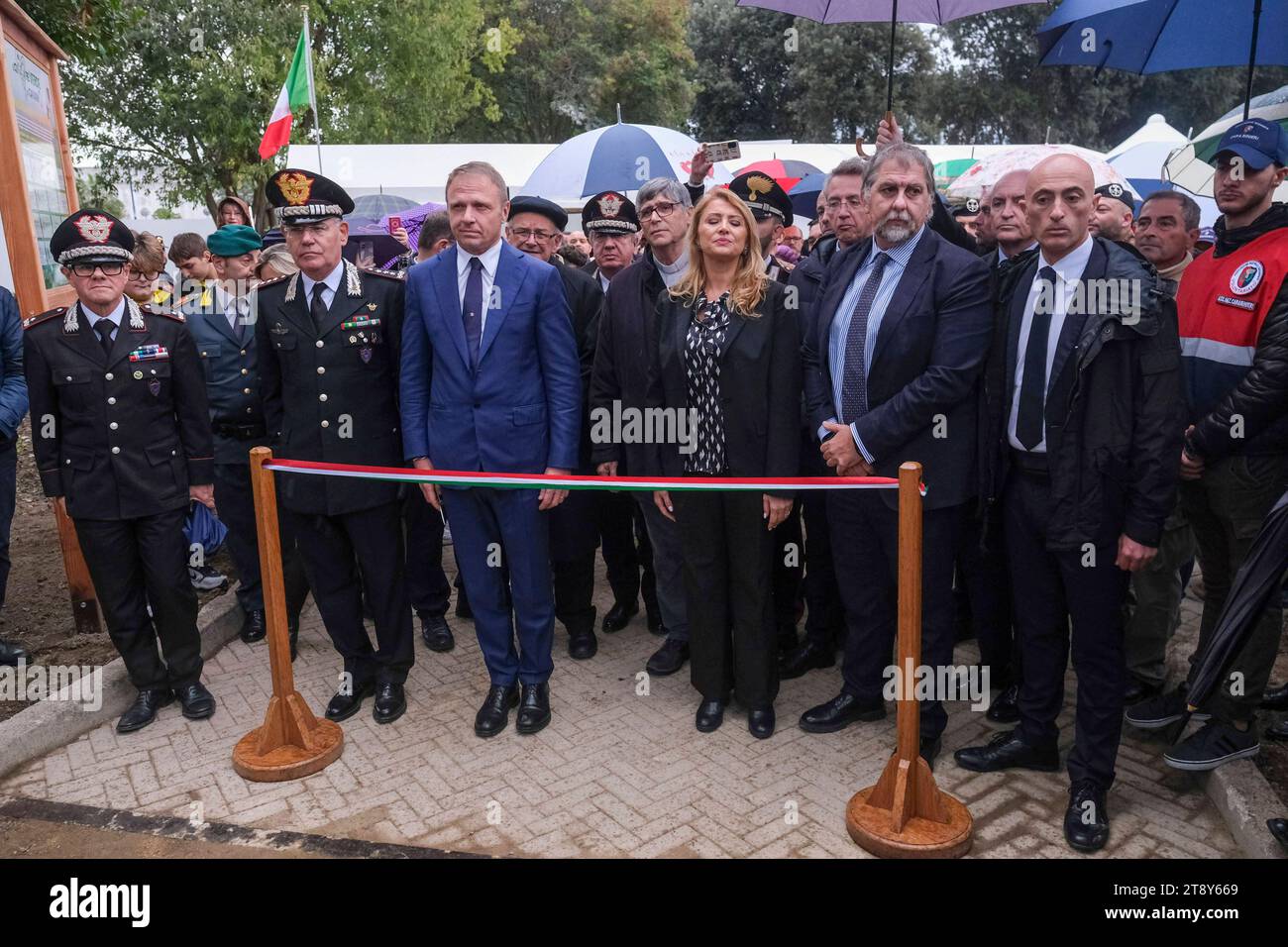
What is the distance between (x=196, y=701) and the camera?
4621 millimetres

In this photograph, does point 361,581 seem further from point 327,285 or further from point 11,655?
point 11,655

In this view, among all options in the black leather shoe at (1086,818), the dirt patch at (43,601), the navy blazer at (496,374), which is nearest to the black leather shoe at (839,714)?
the black leather shoe at (1086,818)

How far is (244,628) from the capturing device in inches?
220

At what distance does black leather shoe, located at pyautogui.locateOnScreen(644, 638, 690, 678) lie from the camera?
5.02 metres

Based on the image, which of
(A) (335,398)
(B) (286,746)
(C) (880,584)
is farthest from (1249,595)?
(B) (286,746)

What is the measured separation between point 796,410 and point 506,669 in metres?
1.76

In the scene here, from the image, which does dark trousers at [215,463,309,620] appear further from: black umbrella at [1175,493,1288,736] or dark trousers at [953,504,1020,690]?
black umbrella at [1175,493,1288,736]

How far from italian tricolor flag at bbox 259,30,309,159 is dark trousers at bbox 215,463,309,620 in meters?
6.96

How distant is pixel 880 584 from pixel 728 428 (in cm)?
91

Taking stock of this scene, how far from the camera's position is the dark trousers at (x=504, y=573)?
14.3 ft

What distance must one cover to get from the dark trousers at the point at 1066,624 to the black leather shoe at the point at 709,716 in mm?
1288

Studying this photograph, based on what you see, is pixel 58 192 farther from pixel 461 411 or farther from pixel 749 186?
pixel 749 186

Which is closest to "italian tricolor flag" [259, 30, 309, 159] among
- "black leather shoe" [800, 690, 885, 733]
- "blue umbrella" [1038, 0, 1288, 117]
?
"blue umbrella" [1038, 0, 1288, 117]

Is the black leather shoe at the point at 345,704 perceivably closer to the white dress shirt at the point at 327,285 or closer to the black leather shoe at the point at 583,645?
the black leather shoe at the point at 583,645
